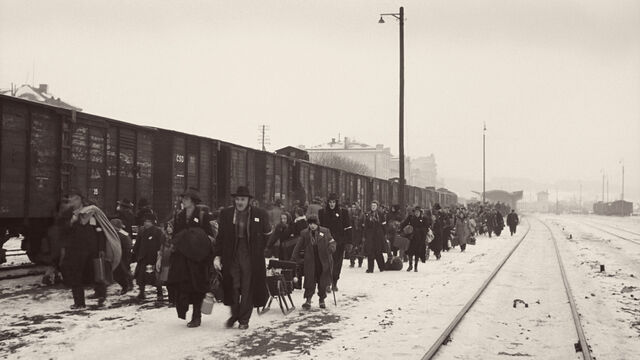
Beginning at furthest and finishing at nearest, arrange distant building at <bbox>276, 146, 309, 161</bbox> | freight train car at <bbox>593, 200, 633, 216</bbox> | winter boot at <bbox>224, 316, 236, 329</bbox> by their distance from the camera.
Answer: freight train car at <bbox>593, 200, 633, 216</bbox>
distant building at <bbox>276, 146, 309, 161</bbox>
winter boot at <bbox>224, 316, 236, 329</bbox>

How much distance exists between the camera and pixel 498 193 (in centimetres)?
7606

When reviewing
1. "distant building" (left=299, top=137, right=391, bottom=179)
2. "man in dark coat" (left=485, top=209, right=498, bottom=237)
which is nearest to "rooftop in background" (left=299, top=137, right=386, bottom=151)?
"distant building" (left=299, top=137, right=391, bottom=179)

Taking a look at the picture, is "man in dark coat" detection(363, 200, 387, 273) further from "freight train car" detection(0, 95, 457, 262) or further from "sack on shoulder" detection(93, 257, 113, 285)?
"sack on shoulder" detection(93, 257, 113, 285)

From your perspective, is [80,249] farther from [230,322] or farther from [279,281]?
[279,281]

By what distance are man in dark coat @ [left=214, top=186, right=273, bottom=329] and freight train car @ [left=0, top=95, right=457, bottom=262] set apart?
382 cm

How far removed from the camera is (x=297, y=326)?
8.06 m

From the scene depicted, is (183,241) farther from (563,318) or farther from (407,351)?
(563,318)

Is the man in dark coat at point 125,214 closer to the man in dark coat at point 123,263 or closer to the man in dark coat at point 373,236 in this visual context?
the man in dark coat at point 123,263

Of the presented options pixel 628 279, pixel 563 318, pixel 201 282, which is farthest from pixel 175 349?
pixel 628 279

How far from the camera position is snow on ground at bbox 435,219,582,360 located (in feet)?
22.4

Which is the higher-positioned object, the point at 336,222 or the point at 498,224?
the point at 336,222

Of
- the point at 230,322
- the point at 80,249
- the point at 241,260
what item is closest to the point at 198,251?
the point at 241,260

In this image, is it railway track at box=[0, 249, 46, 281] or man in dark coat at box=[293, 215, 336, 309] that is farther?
railway track at box=[0, 249, 46, 281]

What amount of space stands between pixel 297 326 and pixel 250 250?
4.03 ft
